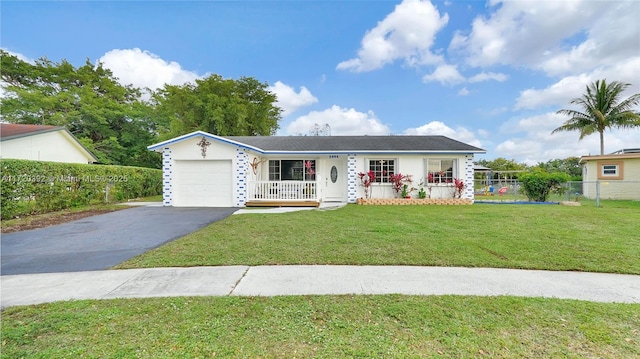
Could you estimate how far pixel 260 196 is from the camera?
1297cm

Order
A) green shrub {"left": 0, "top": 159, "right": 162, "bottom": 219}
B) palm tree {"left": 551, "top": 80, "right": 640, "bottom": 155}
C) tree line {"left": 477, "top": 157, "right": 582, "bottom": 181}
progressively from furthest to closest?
tree line {"left": 477, "top": 157, "right": 582, "bottom": 181} → palm tree {"left": 551, "top": 80, "right": 640, "bottom": 155} → green shrub {"left": 0, "top": 159, "right": 162, "bottom": 219}

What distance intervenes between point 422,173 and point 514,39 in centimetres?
749

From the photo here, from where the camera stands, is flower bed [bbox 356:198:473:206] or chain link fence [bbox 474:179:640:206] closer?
flower bed [bbox 356:198:473:206]

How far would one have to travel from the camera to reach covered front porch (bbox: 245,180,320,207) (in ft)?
42.0

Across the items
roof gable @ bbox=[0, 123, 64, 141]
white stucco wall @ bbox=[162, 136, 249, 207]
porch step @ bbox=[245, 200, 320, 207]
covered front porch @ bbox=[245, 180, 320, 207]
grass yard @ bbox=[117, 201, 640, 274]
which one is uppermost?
roof gable @ bbox=[0, 123, 64, 141]

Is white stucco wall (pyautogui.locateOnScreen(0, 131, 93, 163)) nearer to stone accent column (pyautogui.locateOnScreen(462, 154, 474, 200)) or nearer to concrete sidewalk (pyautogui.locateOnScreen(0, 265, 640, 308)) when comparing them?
concrete sidewalk (pyautogui.locateOnScreen(0, 265, 640, 308))

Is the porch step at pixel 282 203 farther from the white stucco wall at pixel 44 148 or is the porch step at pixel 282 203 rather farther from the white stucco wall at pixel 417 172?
the white stucco wall at pixel 44 148

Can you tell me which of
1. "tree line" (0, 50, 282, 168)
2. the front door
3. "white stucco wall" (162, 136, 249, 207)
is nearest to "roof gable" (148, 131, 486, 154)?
"white stucco wall" (162, 136, 249, 207)

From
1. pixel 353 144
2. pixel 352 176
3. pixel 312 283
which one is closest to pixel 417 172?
pixel 352 176

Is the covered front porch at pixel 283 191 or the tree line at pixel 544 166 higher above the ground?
the tree line at pixel 544 166

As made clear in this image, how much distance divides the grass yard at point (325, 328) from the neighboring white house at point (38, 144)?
60.0 feet

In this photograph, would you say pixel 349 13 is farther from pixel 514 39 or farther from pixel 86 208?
pixel 86 208

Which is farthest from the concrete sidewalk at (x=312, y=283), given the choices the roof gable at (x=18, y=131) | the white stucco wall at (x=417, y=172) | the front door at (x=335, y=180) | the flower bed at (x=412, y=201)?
the roof gable at (x=18, y=131)

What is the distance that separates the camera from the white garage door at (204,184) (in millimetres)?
12680
